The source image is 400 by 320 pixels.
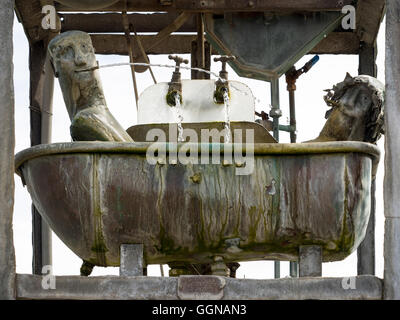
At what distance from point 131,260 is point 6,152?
1.11m

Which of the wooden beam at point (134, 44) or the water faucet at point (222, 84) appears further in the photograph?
the wooden beam at point (134, 44)

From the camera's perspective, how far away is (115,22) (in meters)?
16.3

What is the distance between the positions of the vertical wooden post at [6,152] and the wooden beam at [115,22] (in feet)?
11.1

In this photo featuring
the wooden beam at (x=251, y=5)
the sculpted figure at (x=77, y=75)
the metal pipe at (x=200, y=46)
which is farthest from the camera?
the metal pipe at (x=200, y=46)

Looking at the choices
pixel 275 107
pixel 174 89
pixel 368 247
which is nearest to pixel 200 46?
pixel 275 107

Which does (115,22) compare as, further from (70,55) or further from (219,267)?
(219,267)

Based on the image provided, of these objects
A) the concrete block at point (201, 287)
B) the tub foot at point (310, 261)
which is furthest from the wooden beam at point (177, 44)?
the concrete block at point (201, 287)

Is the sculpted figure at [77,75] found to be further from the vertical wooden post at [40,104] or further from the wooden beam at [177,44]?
the wooden beam at [177,44]

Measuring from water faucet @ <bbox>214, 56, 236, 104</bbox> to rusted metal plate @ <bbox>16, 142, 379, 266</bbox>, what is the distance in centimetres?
A: 115

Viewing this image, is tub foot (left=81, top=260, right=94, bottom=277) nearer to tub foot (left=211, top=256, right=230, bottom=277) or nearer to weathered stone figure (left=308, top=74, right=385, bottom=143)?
tub foot (left=211, top=256, right=230, bottom=277)

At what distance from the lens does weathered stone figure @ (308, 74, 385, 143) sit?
1347cm

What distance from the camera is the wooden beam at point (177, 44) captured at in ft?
53.3

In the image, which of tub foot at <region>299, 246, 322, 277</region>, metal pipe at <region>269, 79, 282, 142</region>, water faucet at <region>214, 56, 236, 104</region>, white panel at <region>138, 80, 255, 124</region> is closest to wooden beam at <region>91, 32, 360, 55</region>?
metal pipe at <region>269, 79, 282, 142</region>
